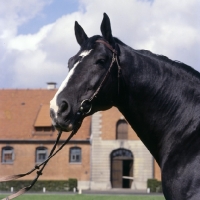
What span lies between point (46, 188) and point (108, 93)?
160ft

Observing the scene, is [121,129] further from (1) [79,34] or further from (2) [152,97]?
(2) [152,97]

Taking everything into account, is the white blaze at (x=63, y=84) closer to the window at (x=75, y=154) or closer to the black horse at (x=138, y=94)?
the black horse at (x=138, y=94)

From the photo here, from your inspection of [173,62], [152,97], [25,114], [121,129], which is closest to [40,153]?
[25,114]

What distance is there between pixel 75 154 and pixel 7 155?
25.1 ft

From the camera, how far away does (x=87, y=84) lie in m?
4.72

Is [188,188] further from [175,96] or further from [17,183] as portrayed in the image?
[17,183]

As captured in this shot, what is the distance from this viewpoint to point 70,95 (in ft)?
→ 15.2

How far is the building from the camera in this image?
57.1m

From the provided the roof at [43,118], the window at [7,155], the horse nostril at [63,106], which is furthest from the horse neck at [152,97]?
the window at [7,155]

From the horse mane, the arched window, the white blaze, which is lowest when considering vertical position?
the white blaze

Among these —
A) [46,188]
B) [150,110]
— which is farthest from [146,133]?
[46,188]

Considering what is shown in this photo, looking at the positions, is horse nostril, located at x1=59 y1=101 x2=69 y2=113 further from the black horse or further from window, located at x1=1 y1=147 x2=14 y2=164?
window, located at x1=1 y1=147 x2=14 y2=164

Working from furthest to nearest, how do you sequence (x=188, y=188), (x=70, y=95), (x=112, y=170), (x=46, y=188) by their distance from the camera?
1. (x=112, y=170)
2. (x=46, y=188)
3. (x=70, y=95)
4. (x=188, y=188)

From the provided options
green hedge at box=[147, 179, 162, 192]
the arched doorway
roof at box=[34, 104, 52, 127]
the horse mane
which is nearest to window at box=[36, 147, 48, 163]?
roof at box=[34, 104, 52, 127]
